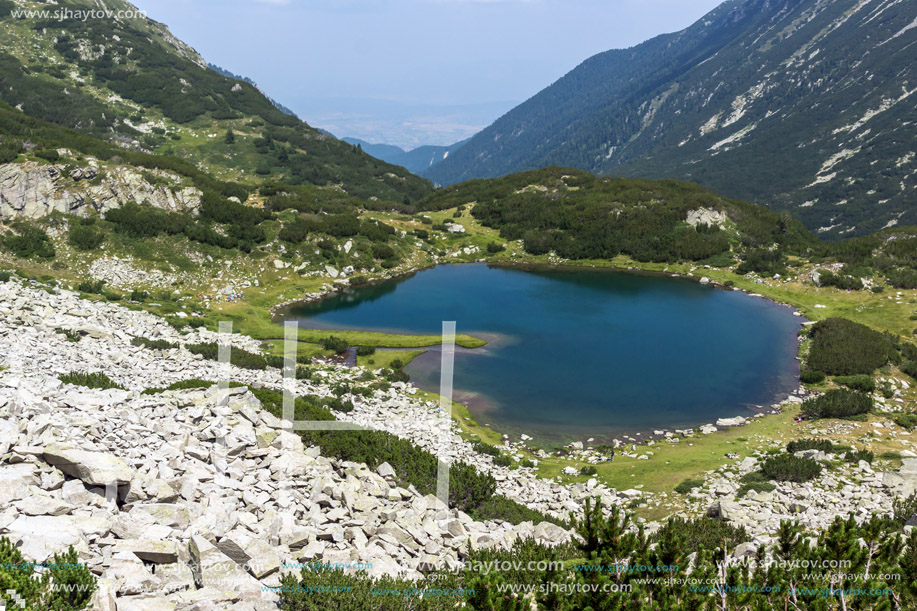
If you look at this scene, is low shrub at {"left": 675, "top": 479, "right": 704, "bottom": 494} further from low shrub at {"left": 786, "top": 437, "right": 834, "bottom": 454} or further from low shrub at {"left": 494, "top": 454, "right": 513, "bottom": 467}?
low shrub at {"left": 494, "top": 454, "right": 513, "bottom": 467}

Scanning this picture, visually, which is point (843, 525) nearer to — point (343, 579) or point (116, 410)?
point (343, 579)

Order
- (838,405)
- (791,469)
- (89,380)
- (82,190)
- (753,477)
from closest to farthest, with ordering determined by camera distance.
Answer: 1. (89,380)
2. (791,469)
3. (753,477)
4. (838,405)
5. (82,190)

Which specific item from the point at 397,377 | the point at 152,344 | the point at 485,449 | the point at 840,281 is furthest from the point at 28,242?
the point at 840,281

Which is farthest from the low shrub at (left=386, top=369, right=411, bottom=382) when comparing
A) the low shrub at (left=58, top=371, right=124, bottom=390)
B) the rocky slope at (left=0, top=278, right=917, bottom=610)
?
the low shrub at (left=58, top=371, right=124, bottom=390)

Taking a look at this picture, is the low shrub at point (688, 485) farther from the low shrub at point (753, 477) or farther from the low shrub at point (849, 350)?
the low shrub at point (849, 350)

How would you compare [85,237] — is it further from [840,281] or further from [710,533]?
[840,281]
